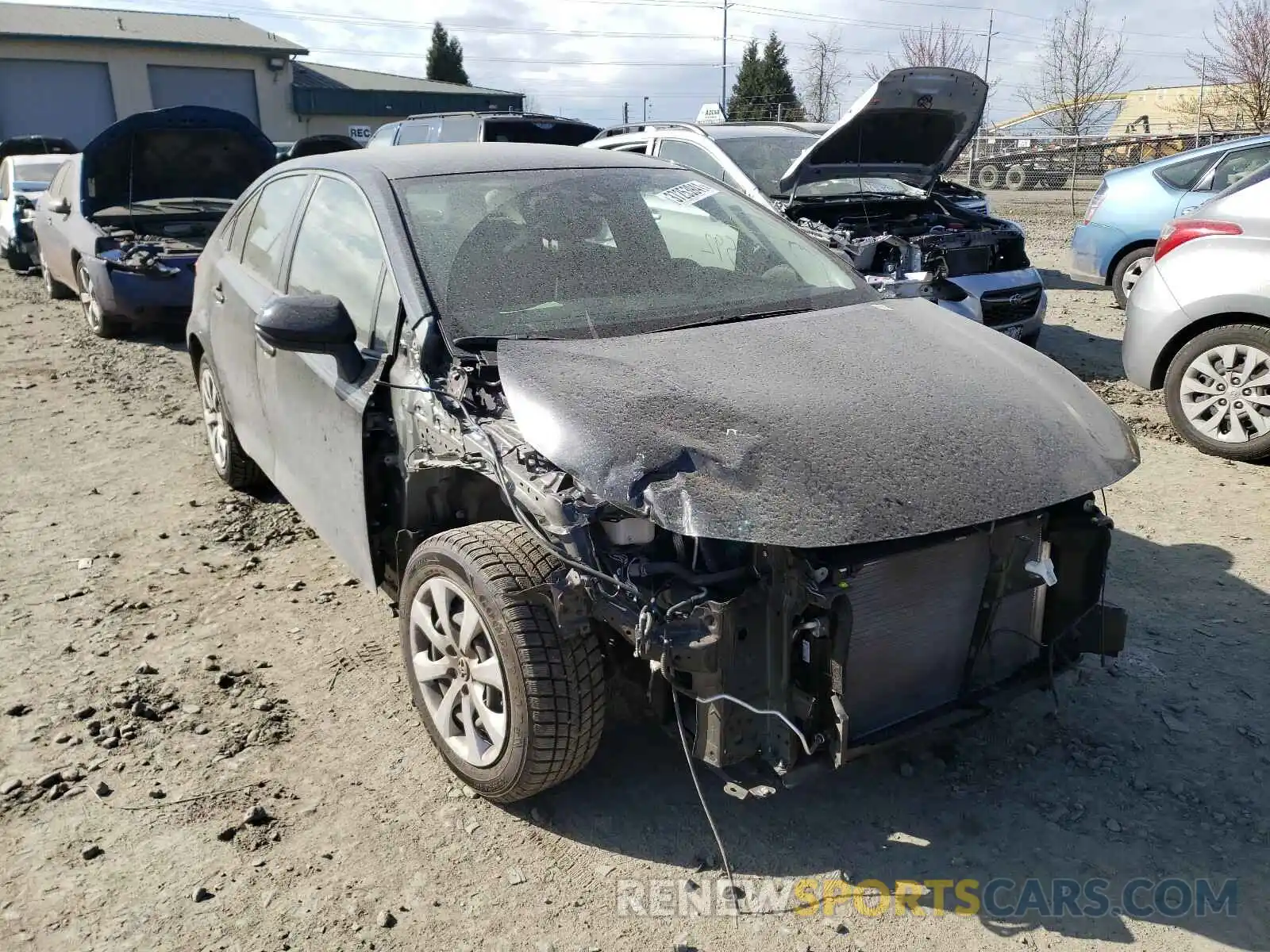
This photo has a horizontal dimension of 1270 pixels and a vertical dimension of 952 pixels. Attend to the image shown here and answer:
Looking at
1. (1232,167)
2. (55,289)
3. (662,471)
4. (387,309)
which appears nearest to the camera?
(662,471)

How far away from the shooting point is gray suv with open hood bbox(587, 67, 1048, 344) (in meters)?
6.88

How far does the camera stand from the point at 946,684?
9.38ft

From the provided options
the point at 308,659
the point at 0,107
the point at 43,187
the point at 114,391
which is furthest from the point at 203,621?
the point at 0,107

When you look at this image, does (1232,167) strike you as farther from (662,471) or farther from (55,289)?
(55,289)

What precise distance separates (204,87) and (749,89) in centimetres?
2364

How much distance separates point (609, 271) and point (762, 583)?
1443mm

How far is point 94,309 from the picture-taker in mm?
9445

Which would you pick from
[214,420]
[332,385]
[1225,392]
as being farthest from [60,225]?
[1225,392]

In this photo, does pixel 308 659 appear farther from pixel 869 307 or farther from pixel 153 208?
pixel 153 208

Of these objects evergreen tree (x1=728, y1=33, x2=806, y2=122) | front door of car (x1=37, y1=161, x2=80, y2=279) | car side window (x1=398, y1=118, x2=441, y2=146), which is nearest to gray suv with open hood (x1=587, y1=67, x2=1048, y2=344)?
car side window (x1=398, y1=118, x2=441, y2=146)

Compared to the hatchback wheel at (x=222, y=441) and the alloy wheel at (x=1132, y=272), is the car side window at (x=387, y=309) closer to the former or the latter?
the hatchback wheel at (x=222, y=441)

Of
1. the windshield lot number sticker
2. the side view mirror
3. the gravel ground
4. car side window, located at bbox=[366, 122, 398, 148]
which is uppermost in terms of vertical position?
car side window, located at bbox=[366, 122, 398, 148]

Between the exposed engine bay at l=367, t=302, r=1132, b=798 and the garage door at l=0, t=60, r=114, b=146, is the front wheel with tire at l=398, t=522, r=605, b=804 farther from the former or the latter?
the garage door at l=0, t=60, r=114, b=146

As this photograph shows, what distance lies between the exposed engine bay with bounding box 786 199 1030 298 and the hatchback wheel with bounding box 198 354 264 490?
152 inches
